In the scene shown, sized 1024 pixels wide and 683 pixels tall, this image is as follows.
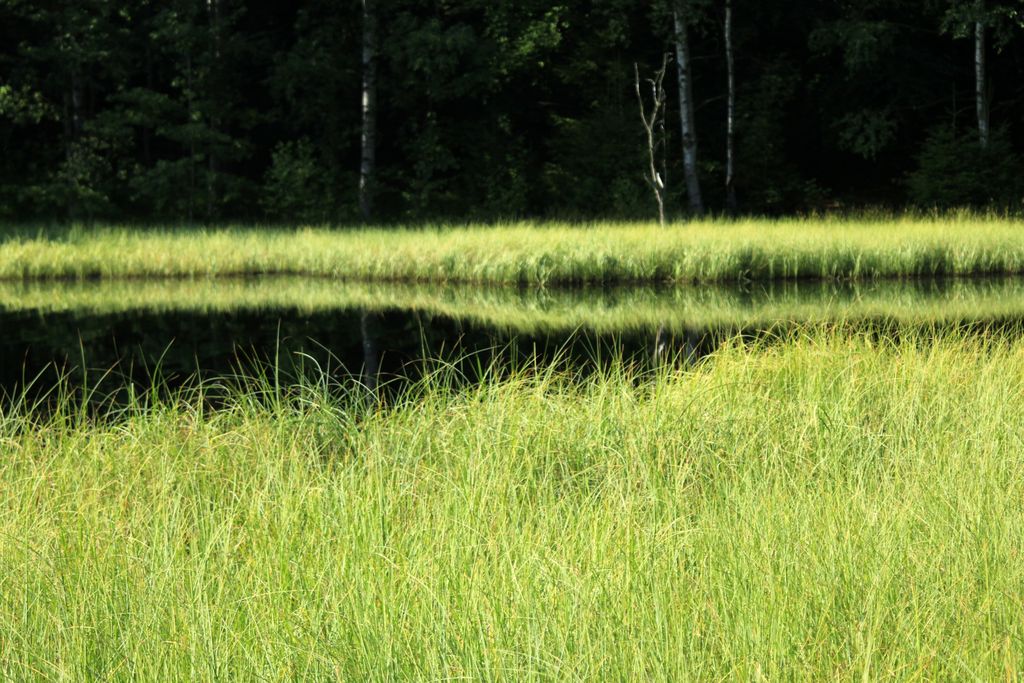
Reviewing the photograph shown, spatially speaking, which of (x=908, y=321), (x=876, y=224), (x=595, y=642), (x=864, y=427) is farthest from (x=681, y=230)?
(x=595, y=642)

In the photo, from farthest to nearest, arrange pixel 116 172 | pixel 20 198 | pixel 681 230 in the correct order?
pixel 116 172 < pixel 20 198 < pixel 681 230

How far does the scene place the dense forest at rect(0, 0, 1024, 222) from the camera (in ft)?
71.2

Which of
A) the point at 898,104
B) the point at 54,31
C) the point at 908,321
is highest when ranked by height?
the point at 54,31

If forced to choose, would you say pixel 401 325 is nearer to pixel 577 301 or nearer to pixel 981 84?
pixel 577 301

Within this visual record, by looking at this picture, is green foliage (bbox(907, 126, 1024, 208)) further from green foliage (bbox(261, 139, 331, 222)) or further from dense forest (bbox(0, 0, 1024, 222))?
green foliage (bbox(261, 139, 331, 222))

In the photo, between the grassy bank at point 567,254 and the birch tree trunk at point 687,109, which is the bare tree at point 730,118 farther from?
the grassy bank at point 567,254

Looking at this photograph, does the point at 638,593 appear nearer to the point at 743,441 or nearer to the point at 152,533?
the point at 152,533

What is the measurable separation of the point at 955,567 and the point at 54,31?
22.8 m

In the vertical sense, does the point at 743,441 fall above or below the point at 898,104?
below

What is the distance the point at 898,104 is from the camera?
79.8 feet

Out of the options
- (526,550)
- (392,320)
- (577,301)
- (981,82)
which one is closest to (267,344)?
(392,320)

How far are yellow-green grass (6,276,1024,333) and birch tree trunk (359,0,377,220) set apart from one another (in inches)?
321

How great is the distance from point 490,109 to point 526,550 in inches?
900

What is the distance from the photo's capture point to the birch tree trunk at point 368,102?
22.1 metres
